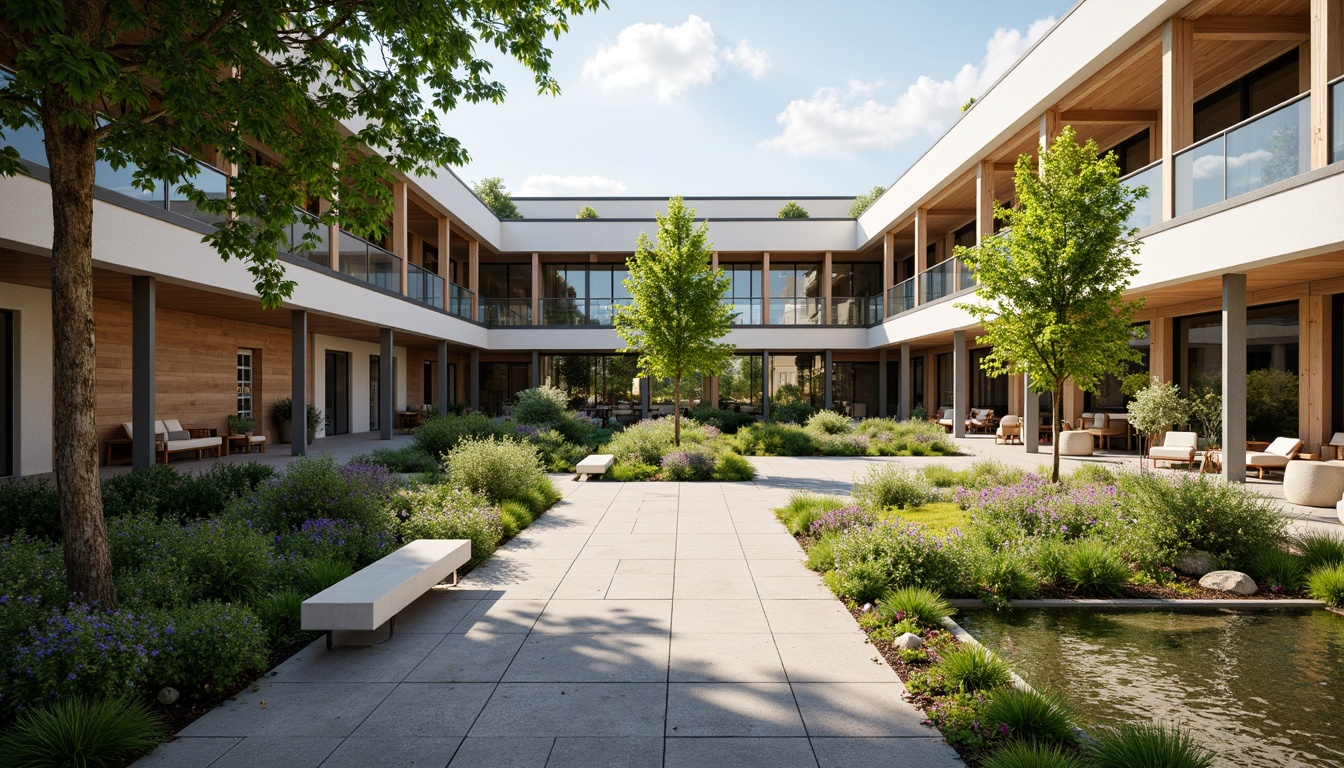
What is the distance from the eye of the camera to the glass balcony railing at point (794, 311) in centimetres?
2898

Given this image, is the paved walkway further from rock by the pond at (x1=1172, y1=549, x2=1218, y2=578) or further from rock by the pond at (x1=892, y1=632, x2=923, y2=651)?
rock by the pond at (x1=1172, y1=549, x2=1218, y2=578)

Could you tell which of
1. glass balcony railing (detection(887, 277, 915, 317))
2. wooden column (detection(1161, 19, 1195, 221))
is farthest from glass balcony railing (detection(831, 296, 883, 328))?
wooden column (detection(1161, 19, 1195, 221))

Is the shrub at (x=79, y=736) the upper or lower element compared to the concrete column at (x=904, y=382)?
lower

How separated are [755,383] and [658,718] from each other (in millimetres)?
29683

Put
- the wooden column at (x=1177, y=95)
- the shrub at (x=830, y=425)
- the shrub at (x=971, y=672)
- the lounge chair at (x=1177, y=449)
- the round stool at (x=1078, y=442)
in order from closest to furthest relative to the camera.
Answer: the shrub at (x=971, y=672)
the wooden column at (x=1177, y=95)
the lounge chair at (x=1177, y=449)
the round stool at (x=1078, y=442)
the shrub at (x=830, y=425)

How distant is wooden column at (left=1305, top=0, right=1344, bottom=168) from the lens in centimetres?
895

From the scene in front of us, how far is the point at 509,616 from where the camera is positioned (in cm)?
567

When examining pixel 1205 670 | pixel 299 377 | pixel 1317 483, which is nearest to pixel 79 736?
pixel 1205 670

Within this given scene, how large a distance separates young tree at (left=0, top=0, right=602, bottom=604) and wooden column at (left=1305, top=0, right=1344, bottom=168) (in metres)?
9.47

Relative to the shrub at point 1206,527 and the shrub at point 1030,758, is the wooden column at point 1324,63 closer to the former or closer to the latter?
the shrub at point 1206,527

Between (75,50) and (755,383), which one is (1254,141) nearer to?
(75,50)

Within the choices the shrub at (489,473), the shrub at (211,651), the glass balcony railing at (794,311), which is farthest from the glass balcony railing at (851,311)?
the shrub at (211,651)

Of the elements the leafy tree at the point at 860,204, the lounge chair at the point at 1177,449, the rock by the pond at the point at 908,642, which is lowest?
the rock by the pond at the point at 908,642

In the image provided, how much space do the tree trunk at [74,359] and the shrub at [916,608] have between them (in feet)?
18.4
